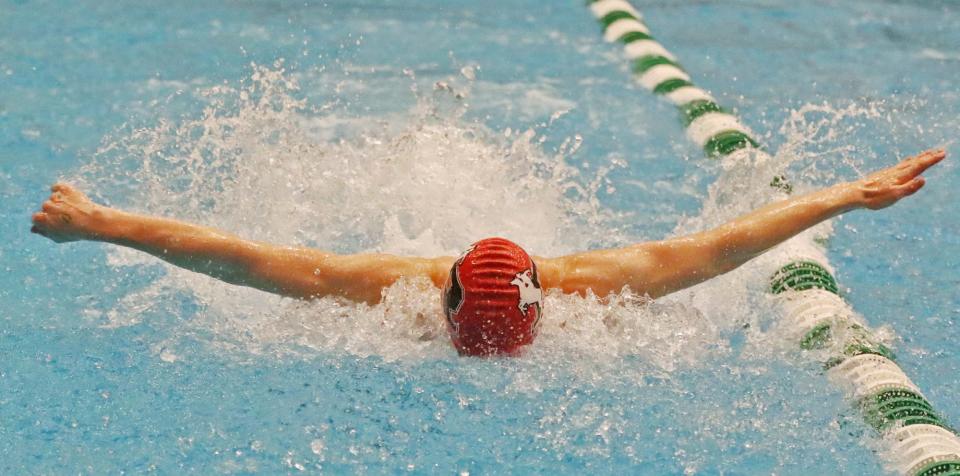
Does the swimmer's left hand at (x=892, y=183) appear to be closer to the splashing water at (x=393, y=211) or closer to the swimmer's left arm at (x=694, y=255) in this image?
the swimmer's left arm at (x=694, y=255)

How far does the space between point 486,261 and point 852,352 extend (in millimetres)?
1191

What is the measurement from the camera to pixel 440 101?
5270 mm

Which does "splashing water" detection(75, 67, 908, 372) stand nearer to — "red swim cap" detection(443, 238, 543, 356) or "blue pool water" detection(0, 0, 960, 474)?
"blue pool water" detection(0, 0, 960, 474)

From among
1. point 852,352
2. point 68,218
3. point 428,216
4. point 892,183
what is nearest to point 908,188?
point 892,183

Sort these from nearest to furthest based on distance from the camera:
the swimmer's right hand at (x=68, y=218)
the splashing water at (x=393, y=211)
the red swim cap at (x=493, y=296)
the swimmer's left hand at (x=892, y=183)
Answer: the red swim cap at (x=493, y=296), the swimmer's right hand at (x=68, y=218), the swimmer's left hand at (x=892, y=183), the splashing water at (x=393, y=211)

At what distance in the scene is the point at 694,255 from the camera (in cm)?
321

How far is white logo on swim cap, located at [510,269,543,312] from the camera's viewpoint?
284cm

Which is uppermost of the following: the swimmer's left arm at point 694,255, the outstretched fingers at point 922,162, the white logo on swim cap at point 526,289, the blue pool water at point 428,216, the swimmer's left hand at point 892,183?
the outstretched fingers at point 922,162

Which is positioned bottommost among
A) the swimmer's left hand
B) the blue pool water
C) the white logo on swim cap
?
the blue pool water

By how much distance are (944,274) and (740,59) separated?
2214 millimetres

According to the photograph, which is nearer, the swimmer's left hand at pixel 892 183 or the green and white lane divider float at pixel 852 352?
the green and white lane divider float at pixel 852 352

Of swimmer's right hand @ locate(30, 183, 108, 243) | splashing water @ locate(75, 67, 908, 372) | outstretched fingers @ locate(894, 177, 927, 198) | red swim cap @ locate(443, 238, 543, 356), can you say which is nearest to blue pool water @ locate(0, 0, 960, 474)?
Answer: splashing water @ locate(75, 67, 908, 372)

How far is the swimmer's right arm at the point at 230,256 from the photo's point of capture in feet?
9.85

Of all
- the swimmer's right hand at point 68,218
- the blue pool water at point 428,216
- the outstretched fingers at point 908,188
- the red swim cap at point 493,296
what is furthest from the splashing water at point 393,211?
the outstretched fingers at point 908,188
